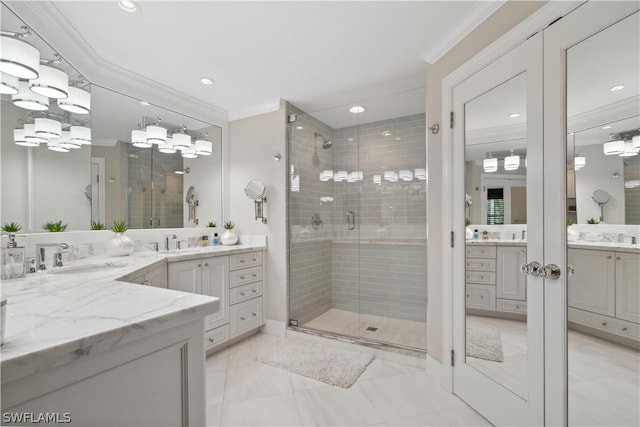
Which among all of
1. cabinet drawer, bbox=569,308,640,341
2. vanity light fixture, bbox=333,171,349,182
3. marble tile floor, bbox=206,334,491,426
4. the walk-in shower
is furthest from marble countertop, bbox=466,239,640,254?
vanity light fixture, bbox=333,171,349,182

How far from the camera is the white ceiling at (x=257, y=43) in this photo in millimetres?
1800

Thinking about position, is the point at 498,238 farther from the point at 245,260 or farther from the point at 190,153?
the point at 190,153

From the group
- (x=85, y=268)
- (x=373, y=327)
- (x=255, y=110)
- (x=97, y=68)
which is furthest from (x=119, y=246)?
(x=373, y=327)

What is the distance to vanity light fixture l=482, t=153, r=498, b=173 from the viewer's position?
177cm

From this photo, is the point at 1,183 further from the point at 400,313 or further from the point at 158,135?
the point at 400,313

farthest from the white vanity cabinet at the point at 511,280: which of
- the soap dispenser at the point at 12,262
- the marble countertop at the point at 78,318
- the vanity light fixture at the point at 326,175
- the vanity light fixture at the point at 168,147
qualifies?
the vanity light fixture at the point at 168,147

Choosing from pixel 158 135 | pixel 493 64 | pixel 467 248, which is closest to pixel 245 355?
pixel 467 248

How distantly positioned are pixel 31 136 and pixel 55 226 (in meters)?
0.64

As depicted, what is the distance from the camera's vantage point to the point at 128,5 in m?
1.75

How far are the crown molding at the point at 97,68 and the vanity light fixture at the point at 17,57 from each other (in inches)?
7.8

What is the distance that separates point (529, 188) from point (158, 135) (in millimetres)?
3182

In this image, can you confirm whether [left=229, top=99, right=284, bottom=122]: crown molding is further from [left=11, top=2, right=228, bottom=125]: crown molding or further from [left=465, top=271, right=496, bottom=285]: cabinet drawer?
[left=465, top=271, right=496, bottom=285]: cabinet drawer

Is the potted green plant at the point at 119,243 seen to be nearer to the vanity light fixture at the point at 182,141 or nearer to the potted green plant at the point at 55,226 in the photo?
the potted green plant at the point at 55,226

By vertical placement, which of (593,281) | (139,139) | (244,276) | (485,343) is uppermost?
(139,139)
